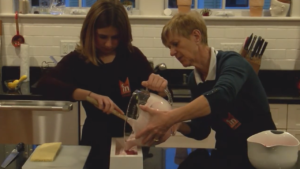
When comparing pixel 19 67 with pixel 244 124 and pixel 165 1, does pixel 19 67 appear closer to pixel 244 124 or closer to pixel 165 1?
pixel 165 1

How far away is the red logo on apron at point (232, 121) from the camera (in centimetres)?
165

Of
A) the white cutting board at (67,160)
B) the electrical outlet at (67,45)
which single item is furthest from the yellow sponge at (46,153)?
the electrical outlet at (67,45)

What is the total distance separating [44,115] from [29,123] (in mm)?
127

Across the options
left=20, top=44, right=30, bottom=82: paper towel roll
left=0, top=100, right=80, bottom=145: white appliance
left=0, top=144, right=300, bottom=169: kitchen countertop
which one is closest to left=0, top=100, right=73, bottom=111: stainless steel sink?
left=0, top=100, right=80, bottom=145: white appliance

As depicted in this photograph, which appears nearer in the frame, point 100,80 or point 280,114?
point 100,80

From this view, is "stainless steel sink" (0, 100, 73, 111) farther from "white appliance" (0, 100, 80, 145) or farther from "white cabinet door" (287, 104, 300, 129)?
"white cabinet door" (287, 104, 300, 129)

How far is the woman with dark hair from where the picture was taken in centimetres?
179

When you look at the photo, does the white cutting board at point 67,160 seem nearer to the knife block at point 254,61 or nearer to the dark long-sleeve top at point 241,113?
the dark long-sleeve top at point 241,113

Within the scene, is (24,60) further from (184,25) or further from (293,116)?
(293,116)

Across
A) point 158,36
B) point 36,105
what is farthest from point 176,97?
point 36,105

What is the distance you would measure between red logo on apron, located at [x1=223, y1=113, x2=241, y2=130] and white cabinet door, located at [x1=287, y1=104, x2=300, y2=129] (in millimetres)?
1274

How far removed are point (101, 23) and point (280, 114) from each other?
160 cm

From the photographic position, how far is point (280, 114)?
278cm

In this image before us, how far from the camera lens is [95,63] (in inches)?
74.0
